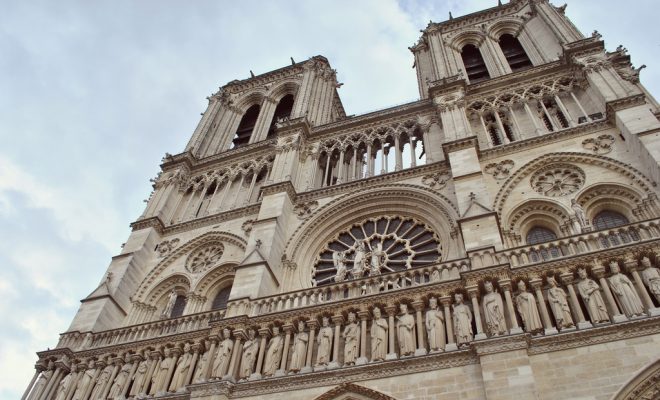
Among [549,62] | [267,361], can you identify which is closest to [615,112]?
[549,62]

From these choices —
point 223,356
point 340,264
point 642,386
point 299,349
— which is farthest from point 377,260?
point 642,386

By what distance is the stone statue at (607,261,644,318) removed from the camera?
8.83 metres

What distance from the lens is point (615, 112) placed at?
545 inches

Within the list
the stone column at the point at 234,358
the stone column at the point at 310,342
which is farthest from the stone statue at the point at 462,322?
the stone column at the point at 234,358

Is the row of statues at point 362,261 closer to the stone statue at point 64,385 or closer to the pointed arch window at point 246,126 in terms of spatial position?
the stone statue at point 64,385

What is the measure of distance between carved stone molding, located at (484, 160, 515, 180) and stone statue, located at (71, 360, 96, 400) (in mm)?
10848

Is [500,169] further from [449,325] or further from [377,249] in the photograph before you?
[449,325]

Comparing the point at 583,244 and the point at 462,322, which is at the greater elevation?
the point at 583,244

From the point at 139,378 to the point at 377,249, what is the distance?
6708mm

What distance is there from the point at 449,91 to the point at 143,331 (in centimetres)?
1200

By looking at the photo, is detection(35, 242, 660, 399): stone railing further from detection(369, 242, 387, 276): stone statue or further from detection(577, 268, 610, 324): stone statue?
detection(369, 242, 387, 276): stone statue

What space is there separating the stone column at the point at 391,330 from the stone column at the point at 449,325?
3.19ft

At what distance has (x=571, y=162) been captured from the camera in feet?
45.3

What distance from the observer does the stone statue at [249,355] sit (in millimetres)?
10632
